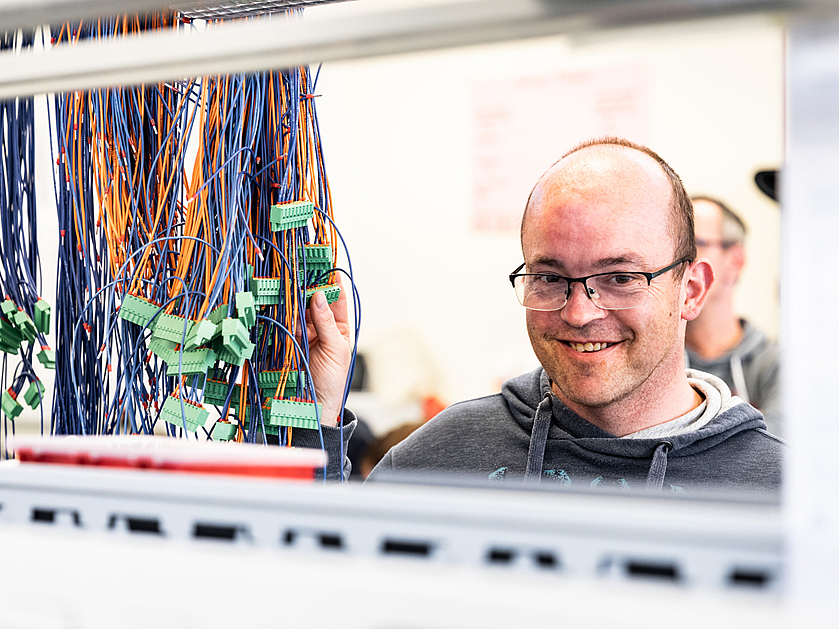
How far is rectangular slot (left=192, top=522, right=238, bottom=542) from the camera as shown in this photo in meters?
0.54

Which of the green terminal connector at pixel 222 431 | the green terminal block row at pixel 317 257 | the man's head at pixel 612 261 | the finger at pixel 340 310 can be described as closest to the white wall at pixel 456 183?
the man's head at pixel 612 261

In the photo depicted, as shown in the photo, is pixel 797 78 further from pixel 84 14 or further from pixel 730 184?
pixel 730 184

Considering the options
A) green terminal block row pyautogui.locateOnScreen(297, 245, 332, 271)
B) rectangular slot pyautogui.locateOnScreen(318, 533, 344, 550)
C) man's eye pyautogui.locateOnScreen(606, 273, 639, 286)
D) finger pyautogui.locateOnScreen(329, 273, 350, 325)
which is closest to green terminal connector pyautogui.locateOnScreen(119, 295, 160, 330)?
green terminal block row pyautogui.locateOnScreen(297, 245, 332, 271)

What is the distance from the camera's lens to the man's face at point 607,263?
135 centimetres

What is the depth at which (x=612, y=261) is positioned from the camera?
1349mm

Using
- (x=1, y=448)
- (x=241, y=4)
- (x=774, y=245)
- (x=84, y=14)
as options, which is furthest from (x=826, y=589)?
(x=774, y=245)

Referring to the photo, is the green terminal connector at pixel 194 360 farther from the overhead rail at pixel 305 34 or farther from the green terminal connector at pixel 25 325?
the overhead rail at pixel 305 34

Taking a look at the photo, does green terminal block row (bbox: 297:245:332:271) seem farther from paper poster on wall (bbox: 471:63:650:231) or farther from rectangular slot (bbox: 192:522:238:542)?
paper poster on wall (bbox: 471:63:650:231)

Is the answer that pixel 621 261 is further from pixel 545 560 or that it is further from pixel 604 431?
pixel 545 560

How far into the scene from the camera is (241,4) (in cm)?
99

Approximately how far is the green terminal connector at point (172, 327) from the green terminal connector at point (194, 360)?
24 mm

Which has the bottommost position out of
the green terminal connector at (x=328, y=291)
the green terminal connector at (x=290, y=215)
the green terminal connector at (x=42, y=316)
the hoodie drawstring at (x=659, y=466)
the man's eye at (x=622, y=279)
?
the hoodie drawstring at (x=659, y=466)

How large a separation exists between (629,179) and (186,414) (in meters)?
0.86

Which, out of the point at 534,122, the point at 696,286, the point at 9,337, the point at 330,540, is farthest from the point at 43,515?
the point at 534,122
